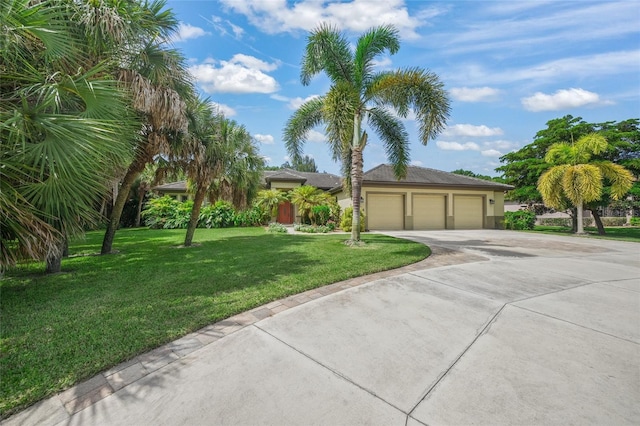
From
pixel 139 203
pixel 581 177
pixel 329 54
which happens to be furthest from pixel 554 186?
pixel 139 203

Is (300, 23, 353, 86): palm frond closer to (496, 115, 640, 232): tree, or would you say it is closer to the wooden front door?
the wooden front door

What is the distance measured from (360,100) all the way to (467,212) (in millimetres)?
13901

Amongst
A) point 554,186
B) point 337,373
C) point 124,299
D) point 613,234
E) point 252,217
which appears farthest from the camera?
point 252,217

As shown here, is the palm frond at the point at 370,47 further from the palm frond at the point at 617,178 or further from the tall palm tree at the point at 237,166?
the palm frond at the point at 617,178

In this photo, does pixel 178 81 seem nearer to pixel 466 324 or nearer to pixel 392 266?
pixel 392 266

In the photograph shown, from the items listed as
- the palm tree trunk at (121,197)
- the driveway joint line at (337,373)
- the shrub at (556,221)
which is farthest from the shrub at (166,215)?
the shrub at (556,221)

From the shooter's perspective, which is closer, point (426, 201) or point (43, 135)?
point (43, 135)

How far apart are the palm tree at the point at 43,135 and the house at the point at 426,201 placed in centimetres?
1373

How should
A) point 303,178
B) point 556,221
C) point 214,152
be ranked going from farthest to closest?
point 556,221
point 303,178
point 214,152

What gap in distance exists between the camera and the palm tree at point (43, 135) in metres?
3.42

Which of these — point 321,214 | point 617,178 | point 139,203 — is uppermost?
point 617,178

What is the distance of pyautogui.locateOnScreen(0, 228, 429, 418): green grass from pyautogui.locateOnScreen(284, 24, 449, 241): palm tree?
401 cm

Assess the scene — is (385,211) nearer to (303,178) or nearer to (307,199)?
(307,199)

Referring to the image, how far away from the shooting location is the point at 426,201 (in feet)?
61.6
